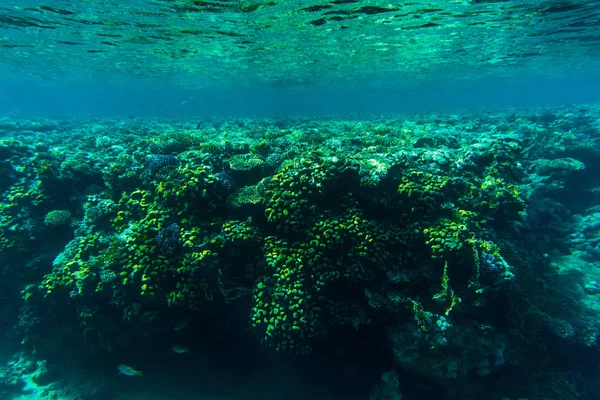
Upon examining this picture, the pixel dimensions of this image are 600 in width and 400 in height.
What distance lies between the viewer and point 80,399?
27.4ft

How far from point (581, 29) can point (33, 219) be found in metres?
36.2

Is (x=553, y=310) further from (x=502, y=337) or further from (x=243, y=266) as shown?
(x=243, y=266)

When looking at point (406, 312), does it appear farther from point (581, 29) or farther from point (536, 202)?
point (581, 29)

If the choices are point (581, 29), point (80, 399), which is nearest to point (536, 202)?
point (581, 29)

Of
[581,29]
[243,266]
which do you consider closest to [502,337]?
[243,266]

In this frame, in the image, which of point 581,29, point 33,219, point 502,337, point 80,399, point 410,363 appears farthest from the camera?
point 581,29

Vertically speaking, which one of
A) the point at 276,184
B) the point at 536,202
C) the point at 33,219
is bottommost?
the point at 536,202

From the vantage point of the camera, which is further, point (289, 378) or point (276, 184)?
point (289, 378)

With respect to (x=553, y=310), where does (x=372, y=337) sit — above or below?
above

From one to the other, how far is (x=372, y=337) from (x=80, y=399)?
8.86 metres

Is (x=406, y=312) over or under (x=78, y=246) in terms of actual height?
under

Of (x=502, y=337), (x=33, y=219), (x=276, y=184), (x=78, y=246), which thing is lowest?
(x=502, y=337)

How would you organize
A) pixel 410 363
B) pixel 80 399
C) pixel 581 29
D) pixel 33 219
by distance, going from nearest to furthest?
pixel 410 363 → pixel 80 399 → pixel 33 219 → pixel 581 29

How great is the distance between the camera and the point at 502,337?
6.95 meters
